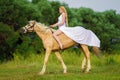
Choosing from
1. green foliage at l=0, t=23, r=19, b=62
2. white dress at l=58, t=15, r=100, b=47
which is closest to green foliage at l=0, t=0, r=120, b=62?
green foliage at l=0, t=23, r=19, b=62

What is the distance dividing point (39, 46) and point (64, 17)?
1456 centimetres

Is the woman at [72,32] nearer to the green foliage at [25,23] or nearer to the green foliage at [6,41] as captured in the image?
the green foliage at [25,23]

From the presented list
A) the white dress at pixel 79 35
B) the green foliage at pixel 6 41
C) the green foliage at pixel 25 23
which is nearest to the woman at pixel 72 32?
the white dress at pixel 79 35

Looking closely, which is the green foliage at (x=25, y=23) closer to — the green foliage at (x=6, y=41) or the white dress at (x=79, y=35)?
the green foliage at (x=6, y=41)

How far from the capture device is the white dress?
15010 millimetres

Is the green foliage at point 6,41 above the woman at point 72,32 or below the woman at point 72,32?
below

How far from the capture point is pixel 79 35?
50.0 ft

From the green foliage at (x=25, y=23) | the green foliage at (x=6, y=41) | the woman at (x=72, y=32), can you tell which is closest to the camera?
the woman at (x=72, y=32)

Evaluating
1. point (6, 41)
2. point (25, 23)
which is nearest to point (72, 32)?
point (6, 41)

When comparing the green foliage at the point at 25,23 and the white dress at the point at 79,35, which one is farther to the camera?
the green foliage at the point at 25,23

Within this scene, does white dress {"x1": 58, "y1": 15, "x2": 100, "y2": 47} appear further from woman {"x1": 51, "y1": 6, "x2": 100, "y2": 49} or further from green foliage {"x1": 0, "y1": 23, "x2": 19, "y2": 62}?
green foliage {"x1": 0, "y1": 23, "x2": 19, "y2": 62}

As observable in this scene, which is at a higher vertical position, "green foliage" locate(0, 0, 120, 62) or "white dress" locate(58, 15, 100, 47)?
"white dress" locate(58, 15, 100, 47)

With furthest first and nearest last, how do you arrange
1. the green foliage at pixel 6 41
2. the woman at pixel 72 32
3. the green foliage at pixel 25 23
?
the green foliage at pixel 25 23 < the green foliage at pixel 6 41 < the woman at pixel 72 32

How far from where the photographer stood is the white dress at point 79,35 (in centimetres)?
1501
